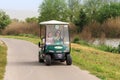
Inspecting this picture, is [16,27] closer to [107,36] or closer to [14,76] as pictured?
[107,36]

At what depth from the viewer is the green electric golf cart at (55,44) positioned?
21844 millimetres

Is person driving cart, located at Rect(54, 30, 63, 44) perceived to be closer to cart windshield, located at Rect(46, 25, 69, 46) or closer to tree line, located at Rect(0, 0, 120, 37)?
cart windshield, located at Rect(46, 25, 69, 46)

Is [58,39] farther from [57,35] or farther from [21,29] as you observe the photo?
[21,29]

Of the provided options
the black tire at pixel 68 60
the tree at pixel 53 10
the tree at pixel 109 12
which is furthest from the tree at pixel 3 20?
the black tire at pixel 68 60

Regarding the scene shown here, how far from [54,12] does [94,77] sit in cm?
7828

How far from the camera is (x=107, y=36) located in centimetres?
5788

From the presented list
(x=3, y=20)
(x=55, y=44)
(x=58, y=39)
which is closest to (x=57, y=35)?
(x=58, y=39)

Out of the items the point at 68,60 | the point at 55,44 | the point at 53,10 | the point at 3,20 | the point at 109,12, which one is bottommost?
the point at 3,20

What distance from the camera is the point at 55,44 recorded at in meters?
22.1

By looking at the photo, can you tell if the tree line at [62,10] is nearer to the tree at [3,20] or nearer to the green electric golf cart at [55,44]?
the tree at [3,20]

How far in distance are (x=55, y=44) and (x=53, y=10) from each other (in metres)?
73.0

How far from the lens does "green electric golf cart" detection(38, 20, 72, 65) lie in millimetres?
21844

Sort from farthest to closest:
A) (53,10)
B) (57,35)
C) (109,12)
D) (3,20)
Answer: (3,20), (53,10), (109,12), (57,35)

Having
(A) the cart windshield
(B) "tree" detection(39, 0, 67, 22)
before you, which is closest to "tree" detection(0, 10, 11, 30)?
(B) "tree" detection(39, 0, 67, 22)
